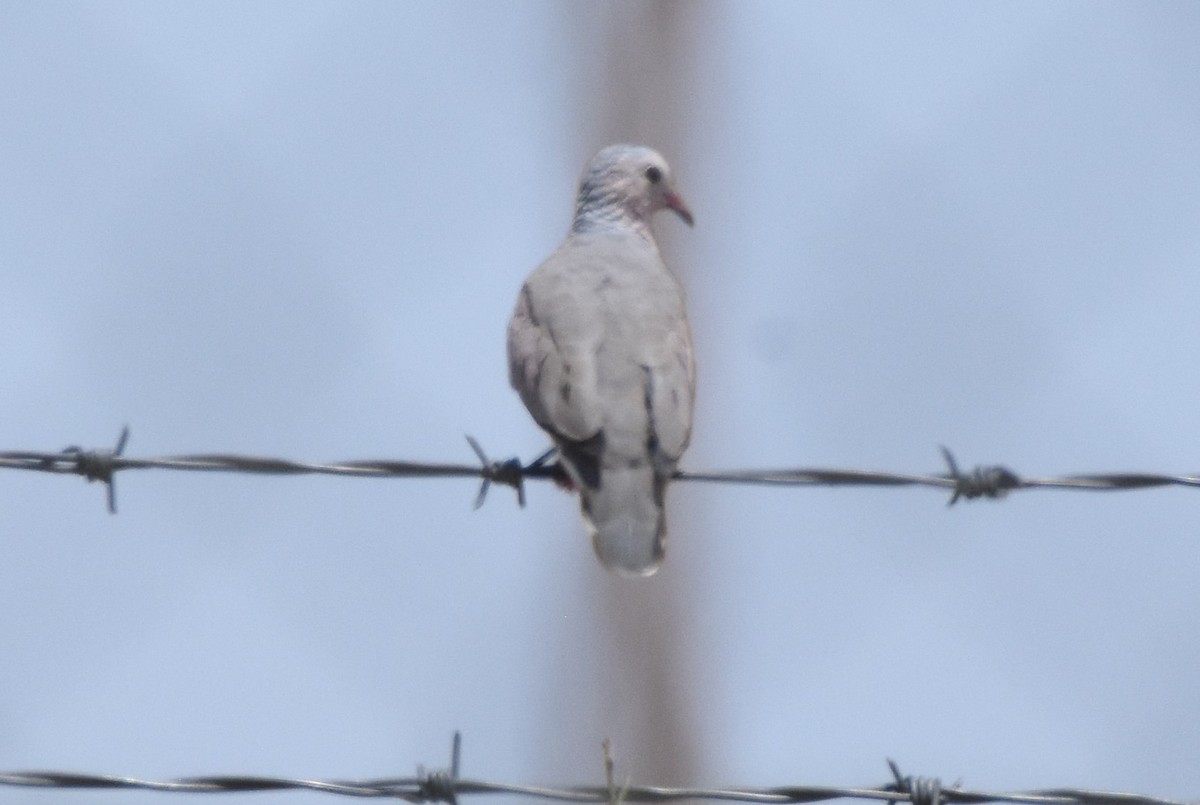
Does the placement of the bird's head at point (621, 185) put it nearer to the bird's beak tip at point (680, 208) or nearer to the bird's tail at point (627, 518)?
the bird's beak tip at point (680, 208)

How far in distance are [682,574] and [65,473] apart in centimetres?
349

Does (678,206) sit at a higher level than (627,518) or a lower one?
higher

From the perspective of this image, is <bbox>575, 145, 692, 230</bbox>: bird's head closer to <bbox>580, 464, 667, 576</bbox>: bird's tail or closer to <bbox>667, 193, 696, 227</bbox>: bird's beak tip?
<bbox>667, 193, 696, 227</bbox>: bird's beak tip

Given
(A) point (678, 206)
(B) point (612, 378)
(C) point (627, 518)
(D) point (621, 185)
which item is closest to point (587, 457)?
(C) point (627, 518)

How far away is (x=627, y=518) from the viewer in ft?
16.3

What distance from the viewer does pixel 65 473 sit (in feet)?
13.4

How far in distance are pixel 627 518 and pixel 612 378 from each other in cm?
61

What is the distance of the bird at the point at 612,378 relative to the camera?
5.00 meters

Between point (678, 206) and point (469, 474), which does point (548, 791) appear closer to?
point (469, 474)

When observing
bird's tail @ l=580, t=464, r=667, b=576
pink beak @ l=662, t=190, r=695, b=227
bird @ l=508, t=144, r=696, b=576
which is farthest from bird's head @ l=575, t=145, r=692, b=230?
bird's tail @ l=580, t=464, r=667, b=576

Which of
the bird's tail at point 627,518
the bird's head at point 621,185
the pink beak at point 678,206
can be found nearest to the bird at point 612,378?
the bird's tail at point 627,518

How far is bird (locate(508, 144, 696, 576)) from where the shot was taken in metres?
5.00

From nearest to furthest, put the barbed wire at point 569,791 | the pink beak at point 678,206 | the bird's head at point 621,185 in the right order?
the barbed wire at point 569,791 → the bird's head at point 621,185 → the pink beak at point 678,206

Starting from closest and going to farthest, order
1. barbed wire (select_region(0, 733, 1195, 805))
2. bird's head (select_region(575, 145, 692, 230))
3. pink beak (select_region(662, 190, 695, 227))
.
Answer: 1. barbed wire (select_region(0, 733, 1195, 805))
2. bird's head (select_region(575, 145, 692, 230))
3. pink beak (select_region(662, 190, 695, 227))
